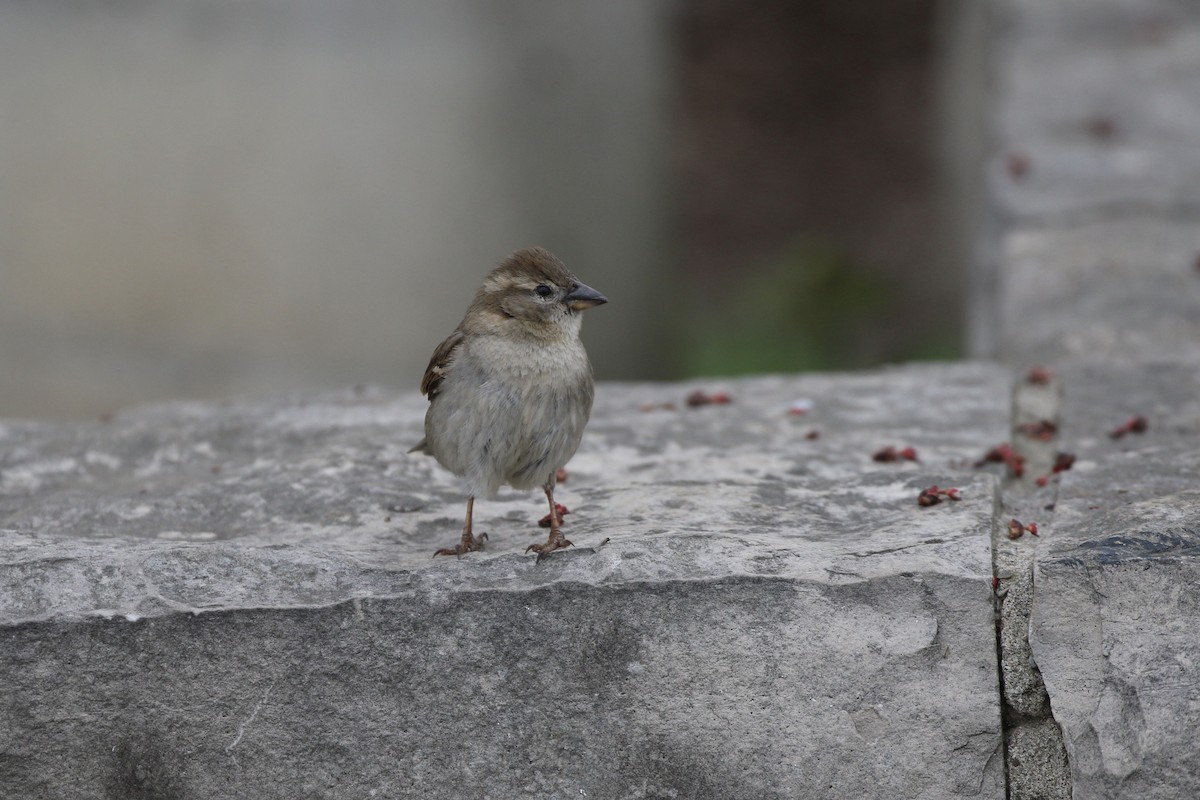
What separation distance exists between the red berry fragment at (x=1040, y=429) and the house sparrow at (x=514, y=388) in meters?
1.14

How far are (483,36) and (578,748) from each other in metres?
3.89

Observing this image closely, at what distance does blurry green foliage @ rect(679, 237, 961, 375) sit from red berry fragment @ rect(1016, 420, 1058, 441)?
4924 mm

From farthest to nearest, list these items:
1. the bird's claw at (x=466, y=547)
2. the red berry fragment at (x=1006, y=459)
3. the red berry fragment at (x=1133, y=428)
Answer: the red berry fragment at (x=1133, y=428) → the red berry fragment at (x=1006, y=459) → the bird's claw at (x=466, y=547)

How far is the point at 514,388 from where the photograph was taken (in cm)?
278

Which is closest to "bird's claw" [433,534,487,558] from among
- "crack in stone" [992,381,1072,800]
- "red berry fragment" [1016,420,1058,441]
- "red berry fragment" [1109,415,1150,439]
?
"crack in stone" [992,381,1072,800]

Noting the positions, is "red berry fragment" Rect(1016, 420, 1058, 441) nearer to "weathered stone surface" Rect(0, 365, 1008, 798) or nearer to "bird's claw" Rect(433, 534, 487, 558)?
"weathered stone surface" Rect(0, 365, 1008, 798)

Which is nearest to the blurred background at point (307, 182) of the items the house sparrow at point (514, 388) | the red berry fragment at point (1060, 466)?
the house sparrow at point (514, 388)

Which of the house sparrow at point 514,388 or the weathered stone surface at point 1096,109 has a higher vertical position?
the weathered stone surface at point 1096,109

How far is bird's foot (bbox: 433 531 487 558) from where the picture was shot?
2553 mm

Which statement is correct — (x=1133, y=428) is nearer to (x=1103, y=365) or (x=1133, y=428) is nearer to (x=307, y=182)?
(x=1103, y=365)

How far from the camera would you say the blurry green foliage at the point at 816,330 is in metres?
8.68

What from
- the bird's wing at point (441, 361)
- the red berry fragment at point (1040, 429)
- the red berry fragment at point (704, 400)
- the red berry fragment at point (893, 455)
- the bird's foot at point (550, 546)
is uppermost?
the bird's wing at point (441, 361)

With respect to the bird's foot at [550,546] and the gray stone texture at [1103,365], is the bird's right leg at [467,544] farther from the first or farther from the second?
the gray stone texture at [1103,365]

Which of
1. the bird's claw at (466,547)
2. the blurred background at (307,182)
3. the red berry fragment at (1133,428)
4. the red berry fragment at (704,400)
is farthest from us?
the blurred background at (307,182)
